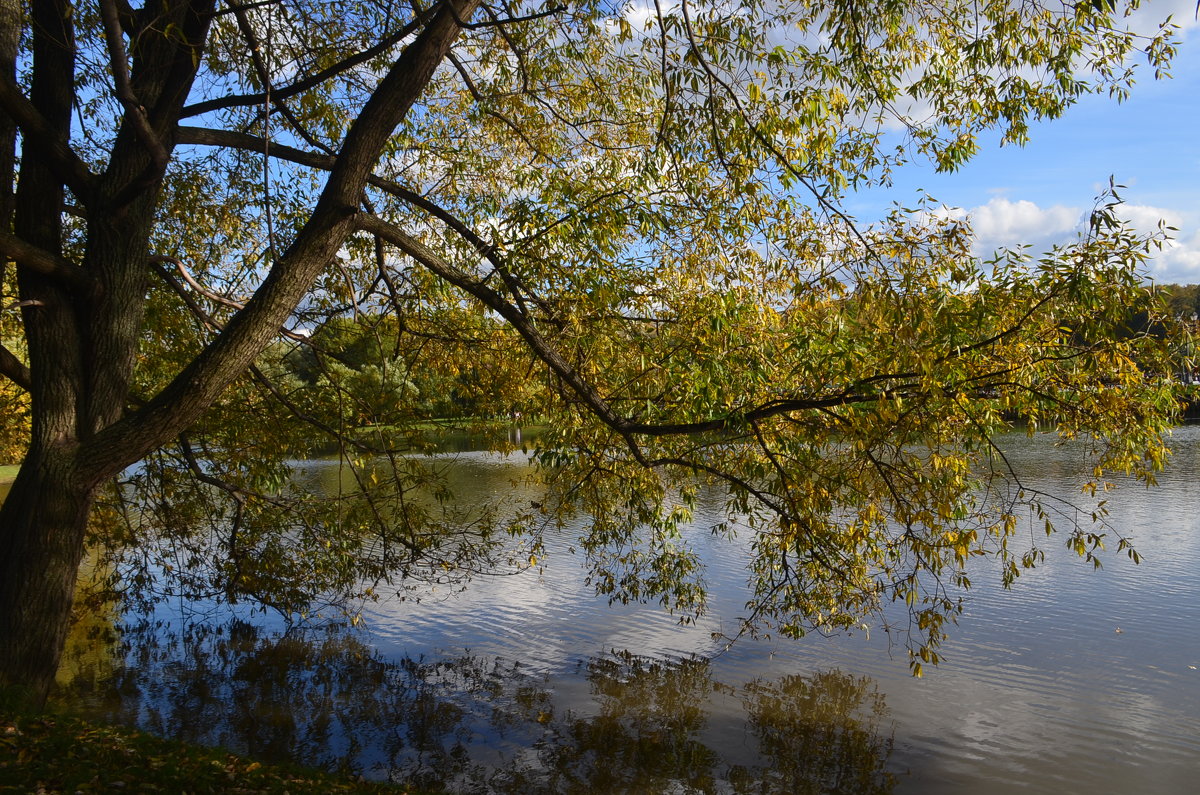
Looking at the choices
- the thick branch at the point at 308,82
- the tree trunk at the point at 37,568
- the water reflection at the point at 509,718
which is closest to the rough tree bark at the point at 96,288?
the tree trunk at the point at 37,568

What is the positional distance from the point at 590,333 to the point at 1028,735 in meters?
5.86

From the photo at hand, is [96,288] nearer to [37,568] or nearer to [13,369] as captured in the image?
[13,369]

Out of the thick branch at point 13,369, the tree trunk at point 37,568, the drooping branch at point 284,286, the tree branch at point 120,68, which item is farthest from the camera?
the thick branch at point 13,369

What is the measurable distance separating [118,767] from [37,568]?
135 cm

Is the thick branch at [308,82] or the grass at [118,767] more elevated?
the thick branch at [308,82]

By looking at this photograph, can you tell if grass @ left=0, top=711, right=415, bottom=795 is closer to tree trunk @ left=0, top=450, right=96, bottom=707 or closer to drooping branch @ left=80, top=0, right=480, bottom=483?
tree trunk @ left=0, top=450, right=96, bottom=707

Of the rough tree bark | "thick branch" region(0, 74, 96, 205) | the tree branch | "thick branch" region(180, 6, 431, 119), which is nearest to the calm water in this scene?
the rough tree bark

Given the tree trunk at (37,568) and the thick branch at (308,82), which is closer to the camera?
the tree trunk at (37,568)

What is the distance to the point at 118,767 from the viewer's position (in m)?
5.30

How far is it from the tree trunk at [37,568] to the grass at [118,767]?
317mm

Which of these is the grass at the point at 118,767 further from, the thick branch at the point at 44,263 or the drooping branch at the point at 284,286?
the thick branch at the point at 44,263

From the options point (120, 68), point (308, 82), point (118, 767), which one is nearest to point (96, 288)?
point (120, 68)

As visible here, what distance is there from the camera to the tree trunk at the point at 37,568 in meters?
5.58

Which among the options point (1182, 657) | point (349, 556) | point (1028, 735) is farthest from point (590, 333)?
point (1182, 657)
